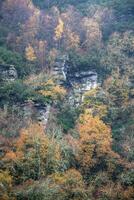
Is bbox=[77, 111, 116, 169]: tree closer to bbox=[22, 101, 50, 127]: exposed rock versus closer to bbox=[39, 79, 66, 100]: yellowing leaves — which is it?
bbox=[22, 101, 50, 127]: exposed rock

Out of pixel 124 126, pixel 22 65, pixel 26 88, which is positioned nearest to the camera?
pixel 124 126

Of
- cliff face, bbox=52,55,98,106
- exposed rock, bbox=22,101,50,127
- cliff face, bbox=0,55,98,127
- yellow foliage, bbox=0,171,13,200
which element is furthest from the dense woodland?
cliff face, bbox=52,55,98,106

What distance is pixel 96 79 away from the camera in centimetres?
5750

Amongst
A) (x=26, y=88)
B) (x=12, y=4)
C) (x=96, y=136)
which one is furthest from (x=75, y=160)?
(x=12, y=4)

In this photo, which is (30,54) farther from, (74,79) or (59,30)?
(59,30)

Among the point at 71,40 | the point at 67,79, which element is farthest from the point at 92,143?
the point at 71,40

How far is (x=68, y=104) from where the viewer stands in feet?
173

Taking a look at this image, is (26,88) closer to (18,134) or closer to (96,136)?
(18,134)

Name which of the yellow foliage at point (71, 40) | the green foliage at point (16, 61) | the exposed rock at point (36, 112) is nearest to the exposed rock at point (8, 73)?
the green foliage at point (16, 61)

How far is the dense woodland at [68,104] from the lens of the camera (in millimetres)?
38281

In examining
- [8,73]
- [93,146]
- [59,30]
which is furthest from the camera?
[59,30]

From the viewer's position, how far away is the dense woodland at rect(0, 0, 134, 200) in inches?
1507

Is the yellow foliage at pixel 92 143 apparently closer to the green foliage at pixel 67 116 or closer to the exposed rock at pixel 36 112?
the green foliage at pixel 67 116

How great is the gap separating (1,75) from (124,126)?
57.7 ft
